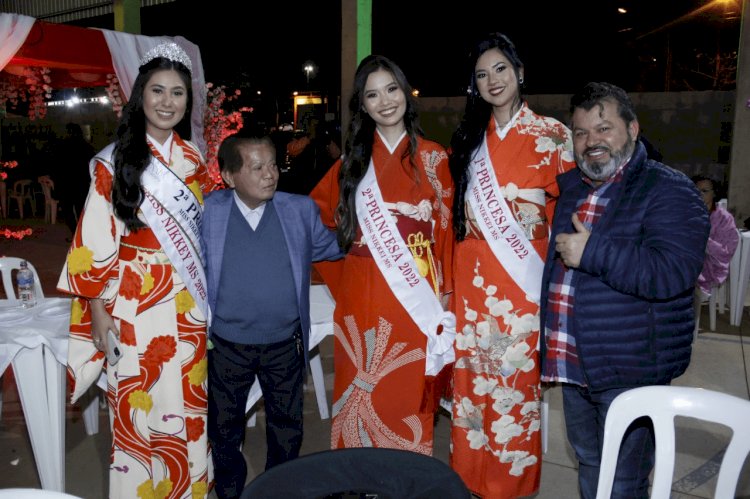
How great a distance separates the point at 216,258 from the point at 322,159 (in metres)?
4.90

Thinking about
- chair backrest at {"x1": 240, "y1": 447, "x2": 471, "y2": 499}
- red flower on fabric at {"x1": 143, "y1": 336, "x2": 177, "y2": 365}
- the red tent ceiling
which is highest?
the red tent ceiling

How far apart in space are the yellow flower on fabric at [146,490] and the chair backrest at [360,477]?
94 cm

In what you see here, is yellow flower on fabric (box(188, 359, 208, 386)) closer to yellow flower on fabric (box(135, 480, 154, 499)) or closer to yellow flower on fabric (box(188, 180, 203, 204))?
yellow flower on fabric (box(135, 480, 154, 499))

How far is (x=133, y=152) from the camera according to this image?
1983 mm

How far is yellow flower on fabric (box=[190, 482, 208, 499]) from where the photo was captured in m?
2.19

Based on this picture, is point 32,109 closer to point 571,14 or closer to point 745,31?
point 745,31

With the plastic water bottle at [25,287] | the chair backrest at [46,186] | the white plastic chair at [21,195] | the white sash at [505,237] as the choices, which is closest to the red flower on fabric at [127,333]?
the plastic water bottle at [25,287]

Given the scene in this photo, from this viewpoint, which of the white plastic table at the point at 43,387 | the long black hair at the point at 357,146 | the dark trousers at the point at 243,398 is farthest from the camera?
the white plastic table at the point at 43,387

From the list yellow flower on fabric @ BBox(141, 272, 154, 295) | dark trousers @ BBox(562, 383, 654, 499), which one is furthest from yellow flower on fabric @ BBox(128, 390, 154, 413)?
dark trousers @ BBox(562, 383, 654, 499)

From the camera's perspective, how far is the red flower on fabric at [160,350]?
6.71 ft

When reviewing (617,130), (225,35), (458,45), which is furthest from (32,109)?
(458,45)

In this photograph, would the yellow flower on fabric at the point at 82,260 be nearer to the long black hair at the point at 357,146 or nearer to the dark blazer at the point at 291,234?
the dark blazer at the point at 291,234

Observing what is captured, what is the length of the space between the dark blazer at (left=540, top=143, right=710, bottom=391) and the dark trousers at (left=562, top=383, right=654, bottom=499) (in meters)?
0.11

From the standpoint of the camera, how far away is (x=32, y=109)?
7.89m
